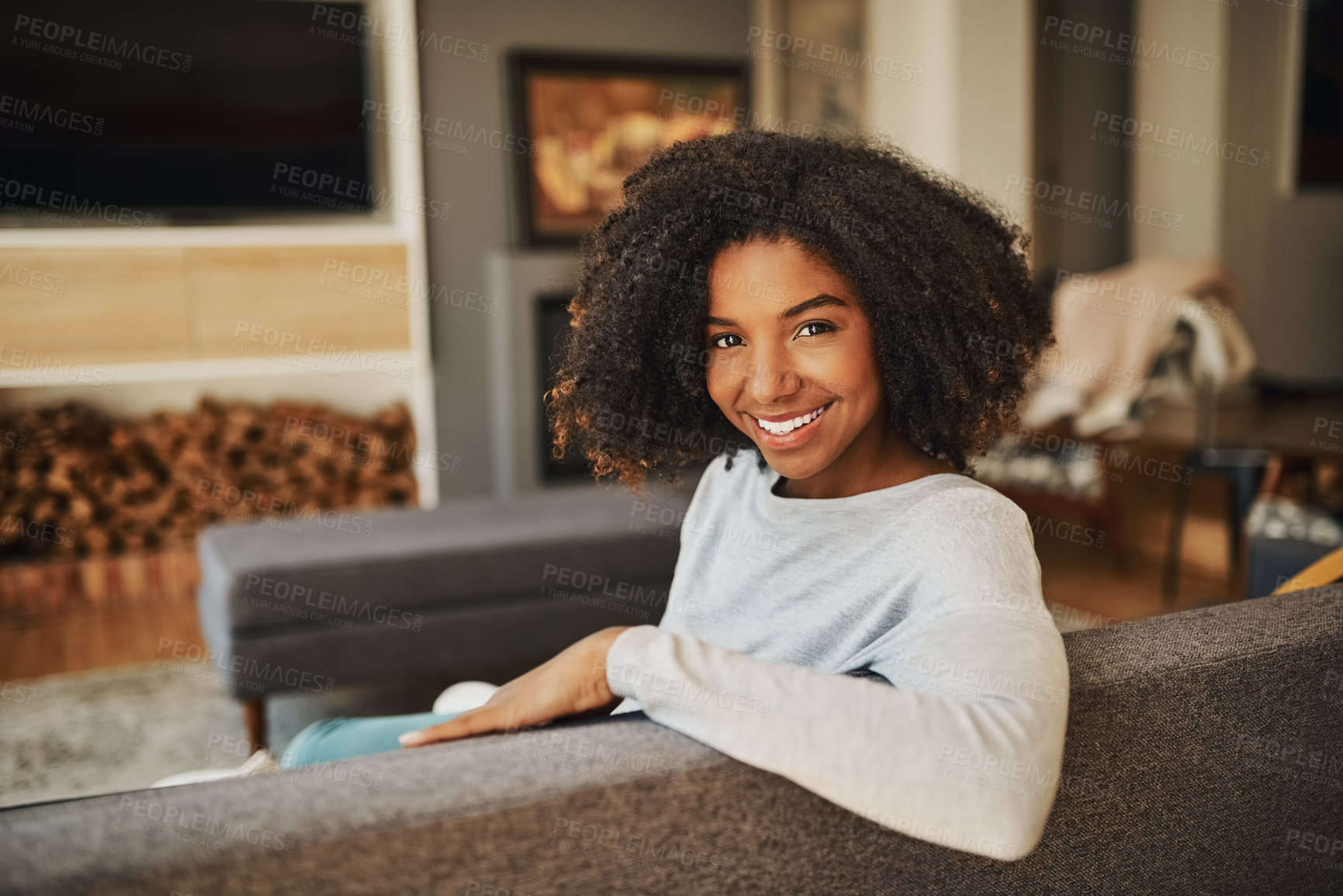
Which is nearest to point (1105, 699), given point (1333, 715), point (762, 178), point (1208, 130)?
point (1333, 715)

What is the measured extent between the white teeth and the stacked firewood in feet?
9.99

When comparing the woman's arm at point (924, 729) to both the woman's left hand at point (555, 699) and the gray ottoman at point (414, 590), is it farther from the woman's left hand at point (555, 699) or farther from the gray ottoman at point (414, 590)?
the gray ottoman at point (414, 590)

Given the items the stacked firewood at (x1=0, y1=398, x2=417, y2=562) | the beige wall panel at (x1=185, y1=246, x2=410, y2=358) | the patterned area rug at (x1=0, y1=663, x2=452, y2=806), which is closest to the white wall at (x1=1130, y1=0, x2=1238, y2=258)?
the beige wall panel at (x1=185, y1=246, x2=410, y2=358)

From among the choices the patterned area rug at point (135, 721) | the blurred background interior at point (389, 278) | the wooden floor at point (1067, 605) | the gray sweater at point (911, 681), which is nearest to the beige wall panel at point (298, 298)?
the blurred background interior at point (389, 278)

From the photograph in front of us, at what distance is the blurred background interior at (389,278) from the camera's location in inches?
129

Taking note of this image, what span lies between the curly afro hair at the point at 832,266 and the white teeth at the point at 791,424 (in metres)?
0.09

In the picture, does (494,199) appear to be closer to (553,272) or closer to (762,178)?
(553,272)

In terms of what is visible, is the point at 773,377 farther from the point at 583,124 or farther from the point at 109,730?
the point at 583,124

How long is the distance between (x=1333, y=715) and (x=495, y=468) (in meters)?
3.52

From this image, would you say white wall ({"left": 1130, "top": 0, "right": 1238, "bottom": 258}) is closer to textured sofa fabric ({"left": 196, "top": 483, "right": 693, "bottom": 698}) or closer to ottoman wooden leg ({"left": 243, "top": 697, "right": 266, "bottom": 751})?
textured sofa fabric ({"left": 196, "top": 483, "right": 693, "bottom": 698})

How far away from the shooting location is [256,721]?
6.90 feet

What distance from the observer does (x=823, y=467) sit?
950 millimetres

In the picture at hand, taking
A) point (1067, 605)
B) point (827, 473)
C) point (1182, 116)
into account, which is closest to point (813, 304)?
point (827, 473)

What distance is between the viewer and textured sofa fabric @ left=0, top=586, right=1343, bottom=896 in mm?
541
